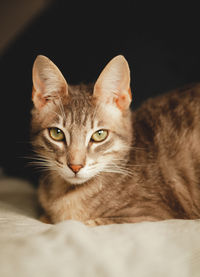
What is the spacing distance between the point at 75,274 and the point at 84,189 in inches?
22.7

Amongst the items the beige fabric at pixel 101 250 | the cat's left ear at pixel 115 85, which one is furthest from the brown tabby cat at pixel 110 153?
the beige fabric at pixel 101 250

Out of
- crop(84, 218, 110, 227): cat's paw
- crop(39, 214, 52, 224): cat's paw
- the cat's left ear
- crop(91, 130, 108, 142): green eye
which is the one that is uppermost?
the cat's left ear

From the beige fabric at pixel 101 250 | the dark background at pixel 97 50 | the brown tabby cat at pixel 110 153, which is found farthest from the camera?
the dark background at pixel 97 50

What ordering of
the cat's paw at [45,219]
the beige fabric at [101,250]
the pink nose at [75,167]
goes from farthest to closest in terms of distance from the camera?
the cat's paw at [45,219], the pink nose at [75,167], the beige fabric at [101,250]

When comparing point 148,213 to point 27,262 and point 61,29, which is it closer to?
point 27,262

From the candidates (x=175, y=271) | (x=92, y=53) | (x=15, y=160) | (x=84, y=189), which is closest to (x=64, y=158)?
(x=84, y=189)

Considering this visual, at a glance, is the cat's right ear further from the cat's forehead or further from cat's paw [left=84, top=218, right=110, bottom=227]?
cat's paw [left=84, top=218, right=110, bottom=227]

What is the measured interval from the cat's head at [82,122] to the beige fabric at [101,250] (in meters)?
0.29

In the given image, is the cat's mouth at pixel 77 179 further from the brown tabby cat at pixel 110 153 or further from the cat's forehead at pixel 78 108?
the cat's forehead at pixel 78 108

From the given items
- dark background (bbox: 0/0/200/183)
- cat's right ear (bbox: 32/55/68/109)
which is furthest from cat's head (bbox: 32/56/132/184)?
dark background (bbox: 0/0/200/183)

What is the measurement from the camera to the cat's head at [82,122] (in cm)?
133

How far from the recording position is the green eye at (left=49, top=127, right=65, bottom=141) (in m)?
1.40

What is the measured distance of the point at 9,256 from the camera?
0.92 meters

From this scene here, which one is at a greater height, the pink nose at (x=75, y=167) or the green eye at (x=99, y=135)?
the green eye at (x=99, y=135)
